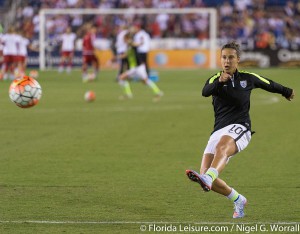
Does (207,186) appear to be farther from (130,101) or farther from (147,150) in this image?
(130,101)

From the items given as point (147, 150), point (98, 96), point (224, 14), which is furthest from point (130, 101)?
point (224, 14)

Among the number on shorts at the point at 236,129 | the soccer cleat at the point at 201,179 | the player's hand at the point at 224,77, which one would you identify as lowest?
the soccer cleat at the point at 201,179

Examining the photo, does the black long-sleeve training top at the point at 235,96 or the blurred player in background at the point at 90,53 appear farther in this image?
the blurred player in background at the point at 90,53

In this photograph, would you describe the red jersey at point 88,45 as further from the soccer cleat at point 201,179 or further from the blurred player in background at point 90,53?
the soccer cleat at point 201,179

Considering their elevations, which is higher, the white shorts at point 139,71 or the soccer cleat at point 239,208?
the soccer cleat at point 239,208

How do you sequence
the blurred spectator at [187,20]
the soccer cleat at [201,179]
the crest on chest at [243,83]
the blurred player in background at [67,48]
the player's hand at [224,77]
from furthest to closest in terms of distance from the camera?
the blurred spectator at [187,20] < the blurred player in background at [67,48] < the crest on chest at [243,83] < the player's hand at [224,77] < the soccer cleat at [201,179]

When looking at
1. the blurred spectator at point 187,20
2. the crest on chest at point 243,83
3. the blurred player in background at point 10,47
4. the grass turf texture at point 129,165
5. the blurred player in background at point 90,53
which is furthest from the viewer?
the blurred spectator at point 187,20

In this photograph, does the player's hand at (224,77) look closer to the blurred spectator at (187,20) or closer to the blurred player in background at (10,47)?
the blurred player in background at (10,47)

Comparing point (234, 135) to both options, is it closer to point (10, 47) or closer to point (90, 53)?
point (10, 47)

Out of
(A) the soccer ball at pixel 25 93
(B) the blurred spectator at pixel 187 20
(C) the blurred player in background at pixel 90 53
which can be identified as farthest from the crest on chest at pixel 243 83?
(B) the blurred spectator at pixel 187 20

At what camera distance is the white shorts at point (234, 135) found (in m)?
9.33

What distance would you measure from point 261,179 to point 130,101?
44.6 ft

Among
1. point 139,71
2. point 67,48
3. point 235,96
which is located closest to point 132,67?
point 139,71

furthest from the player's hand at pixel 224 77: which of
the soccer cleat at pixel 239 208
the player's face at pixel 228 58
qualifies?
the soccer cleat at pixel 239 208
